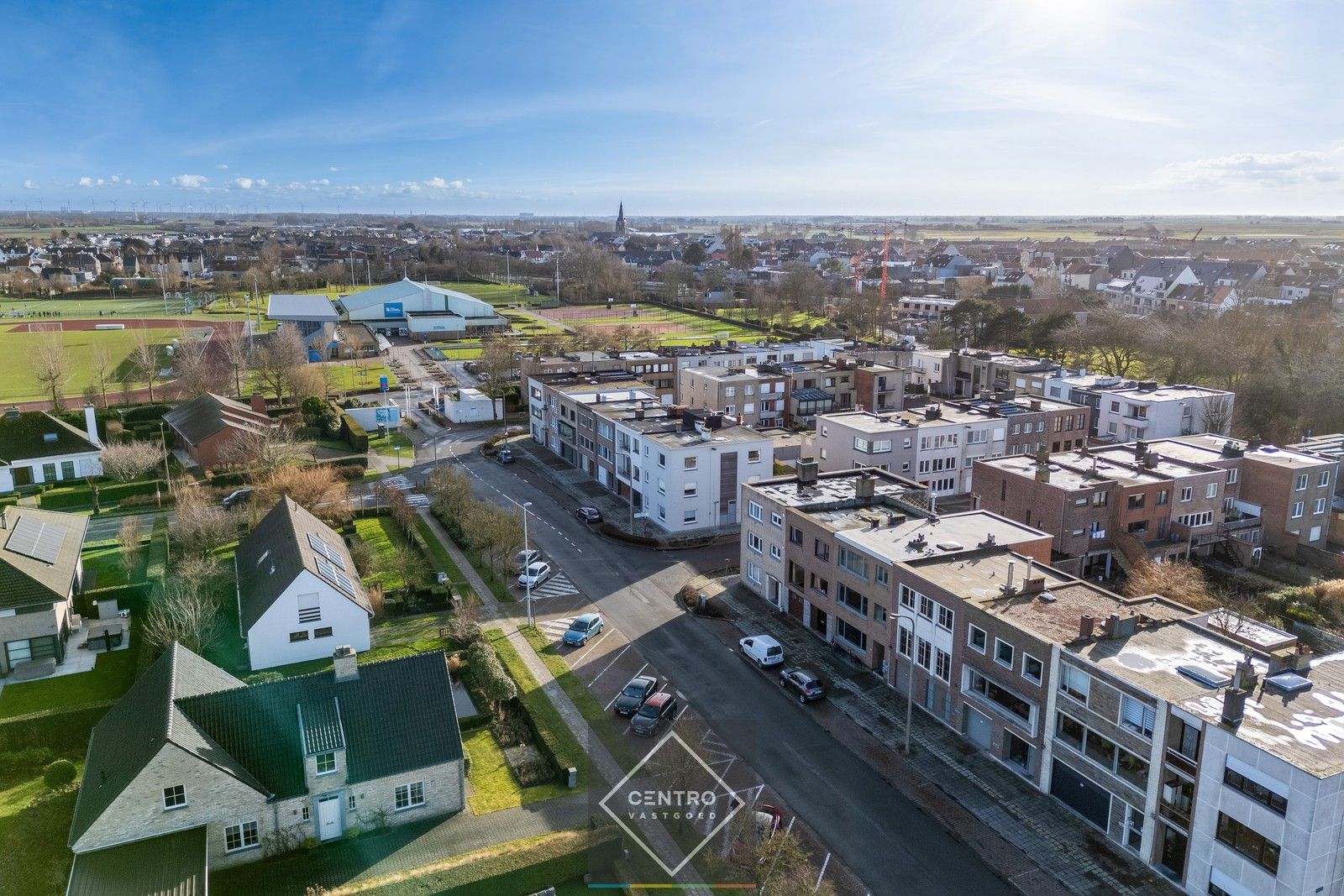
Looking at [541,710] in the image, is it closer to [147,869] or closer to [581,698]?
[581,698]

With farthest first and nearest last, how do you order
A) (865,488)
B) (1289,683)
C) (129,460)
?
(129,460), (865,488), (1289,683)

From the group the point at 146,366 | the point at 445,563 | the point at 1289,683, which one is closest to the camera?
the point at 1289,683

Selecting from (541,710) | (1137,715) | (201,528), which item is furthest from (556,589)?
(1137,715)

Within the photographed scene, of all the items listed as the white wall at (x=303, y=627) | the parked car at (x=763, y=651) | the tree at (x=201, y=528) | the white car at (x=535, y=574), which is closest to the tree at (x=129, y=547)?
the tree at (x=201, y=528)

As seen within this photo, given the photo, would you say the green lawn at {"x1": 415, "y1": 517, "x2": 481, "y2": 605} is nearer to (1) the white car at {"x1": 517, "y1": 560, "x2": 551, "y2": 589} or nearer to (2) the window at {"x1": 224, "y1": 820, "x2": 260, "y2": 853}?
(1) the white car at {"x1": 517, "y1": 560, "x2": 551, "y2": 589}

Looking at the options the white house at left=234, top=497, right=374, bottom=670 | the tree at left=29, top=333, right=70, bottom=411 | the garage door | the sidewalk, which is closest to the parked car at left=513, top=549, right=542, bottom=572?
the white house at left=234, top=497, right=374, bottom=670

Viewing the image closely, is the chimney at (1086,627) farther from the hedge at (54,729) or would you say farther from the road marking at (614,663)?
the hedge at (54,729)
